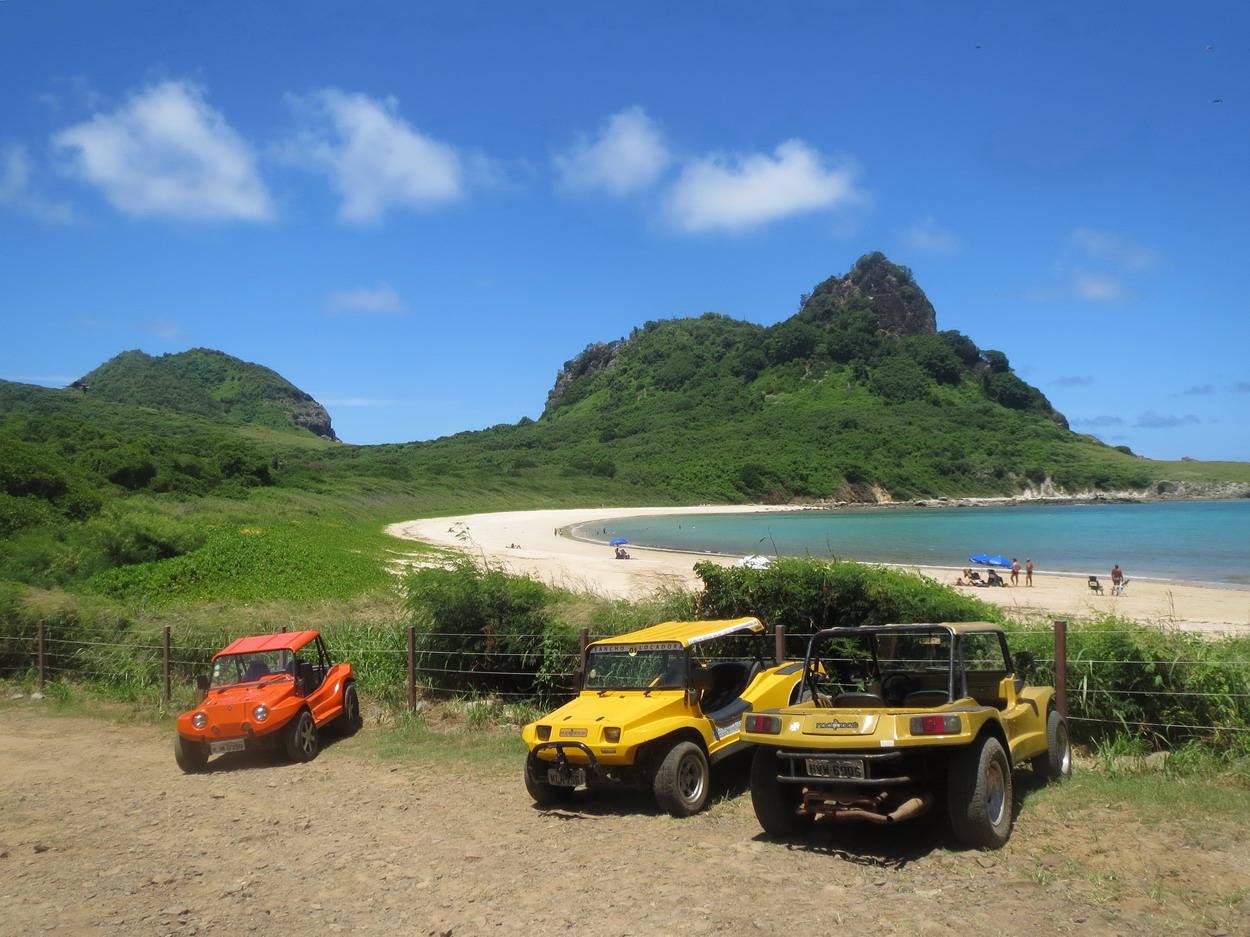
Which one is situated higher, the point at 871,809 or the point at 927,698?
the point at 927,698

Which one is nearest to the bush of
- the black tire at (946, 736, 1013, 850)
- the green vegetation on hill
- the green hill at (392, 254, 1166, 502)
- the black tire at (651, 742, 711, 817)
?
the black tire at (651, 742, 711, 817)

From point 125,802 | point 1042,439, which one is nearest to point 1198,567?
point 125,802

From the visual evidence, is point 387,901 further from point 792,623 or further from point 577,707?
point 792,623

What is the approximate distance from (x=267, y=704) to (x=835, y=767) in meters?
6.69

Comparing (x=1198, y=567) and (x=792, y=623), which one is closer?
(x=792, y=623)

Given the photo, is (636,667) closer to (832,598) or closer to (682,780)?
(682,780)

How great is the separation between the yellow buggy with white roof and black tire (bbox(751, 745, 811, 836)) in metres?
0.93

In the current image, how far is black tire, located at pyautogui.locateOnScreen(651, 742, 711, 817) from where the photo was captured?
7.32m

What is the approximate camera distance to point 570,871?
20.5 feet

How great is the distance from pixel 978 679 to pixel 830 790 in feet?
5.58

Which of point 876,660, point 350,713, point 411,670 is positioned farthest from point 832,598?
point 350,713

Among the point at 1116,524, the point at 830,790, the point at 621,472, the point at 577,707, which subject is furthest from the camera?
the point at 621,472

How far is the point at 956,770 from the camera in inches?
238

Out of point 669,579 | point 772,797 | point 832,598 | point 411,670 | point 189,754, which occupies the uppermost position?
point 832,598
